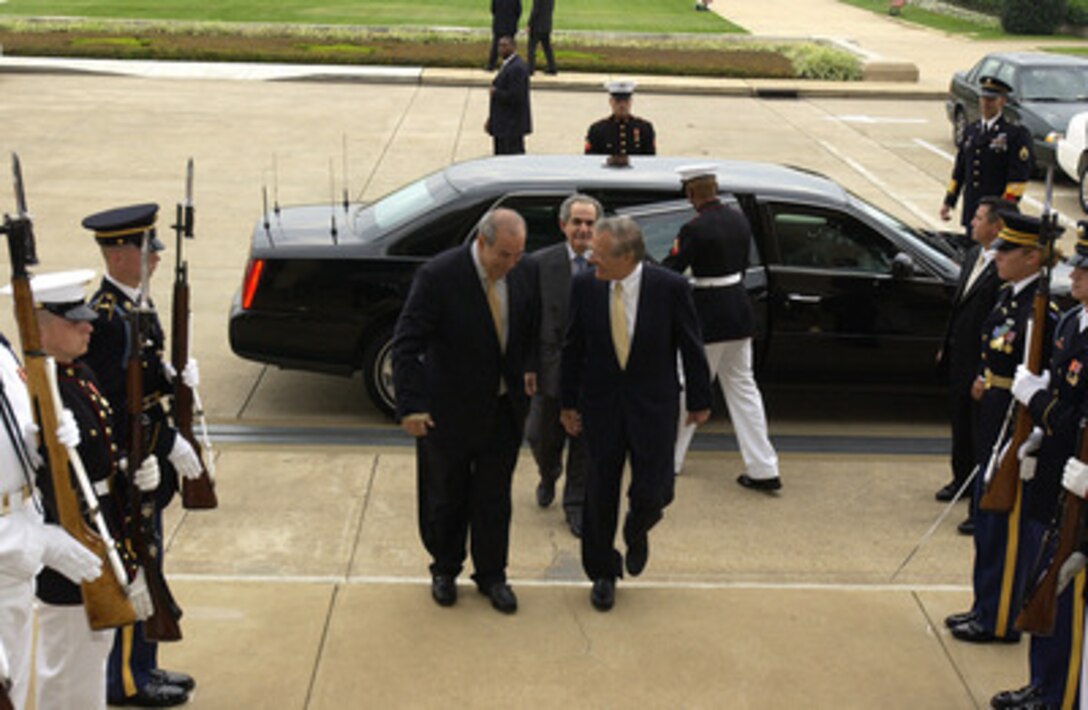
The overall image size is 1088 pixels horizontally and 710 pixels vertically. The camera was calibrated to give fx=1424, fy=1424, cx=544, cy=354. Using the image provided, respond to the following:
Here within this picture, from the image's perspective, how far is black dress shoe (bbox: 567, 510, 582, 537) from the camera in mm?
7051

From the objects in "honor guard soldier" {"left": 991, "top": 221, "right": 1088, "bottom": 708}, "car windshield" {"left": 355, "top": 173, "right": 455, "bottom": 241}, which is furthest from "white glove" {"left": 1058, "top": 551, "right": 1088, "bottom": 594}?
"car windshield" {"left": 355, "top": 173, "right": 455, "bottom": 241}

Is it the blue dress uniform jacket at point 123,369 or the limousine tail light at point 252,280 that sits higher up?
the blue dress uniform jacket at point 123,369

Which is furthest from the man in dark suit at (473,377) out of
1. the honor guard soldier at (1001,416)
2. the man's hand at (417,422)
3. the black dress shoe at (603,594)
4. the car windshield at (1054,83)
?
the car windshield at (1054,83)

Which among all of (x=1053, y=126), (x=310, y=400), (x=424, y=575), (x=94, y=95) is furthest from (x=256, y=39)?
(x=424, y=575)

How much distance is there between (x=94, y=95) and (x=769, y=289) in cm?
1578

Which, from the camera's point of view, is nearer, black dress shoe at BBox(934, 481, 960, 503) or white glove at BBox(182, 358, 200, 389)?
white glove at BBox(182, 358, 200, 389)

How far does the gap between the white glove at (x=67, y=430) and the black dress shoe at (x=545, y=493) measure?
3.33 meters

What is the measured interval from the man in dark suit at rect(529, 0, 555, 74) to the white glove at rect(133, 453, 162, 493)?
63.5 ft

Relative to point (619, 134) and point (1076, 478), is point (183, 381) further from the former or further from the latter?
point (619, 134)

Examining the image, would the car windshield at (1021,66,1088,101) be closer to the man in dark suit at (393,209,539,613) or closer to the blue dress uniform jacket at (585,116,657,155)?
the blue dress uniform jacket at (585,116,657,155)

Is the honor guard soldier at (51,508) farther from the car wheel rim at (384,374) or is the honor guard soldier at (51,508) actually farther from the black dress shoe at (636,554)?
the car wheel rim at (384,374)

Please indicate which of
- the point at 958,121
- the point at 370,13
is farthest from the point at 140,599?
the point at 370,13

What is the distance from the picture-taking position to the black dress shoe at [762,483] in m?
7.67

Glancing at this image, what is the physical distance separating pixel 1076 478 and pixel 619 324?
1.99 m
